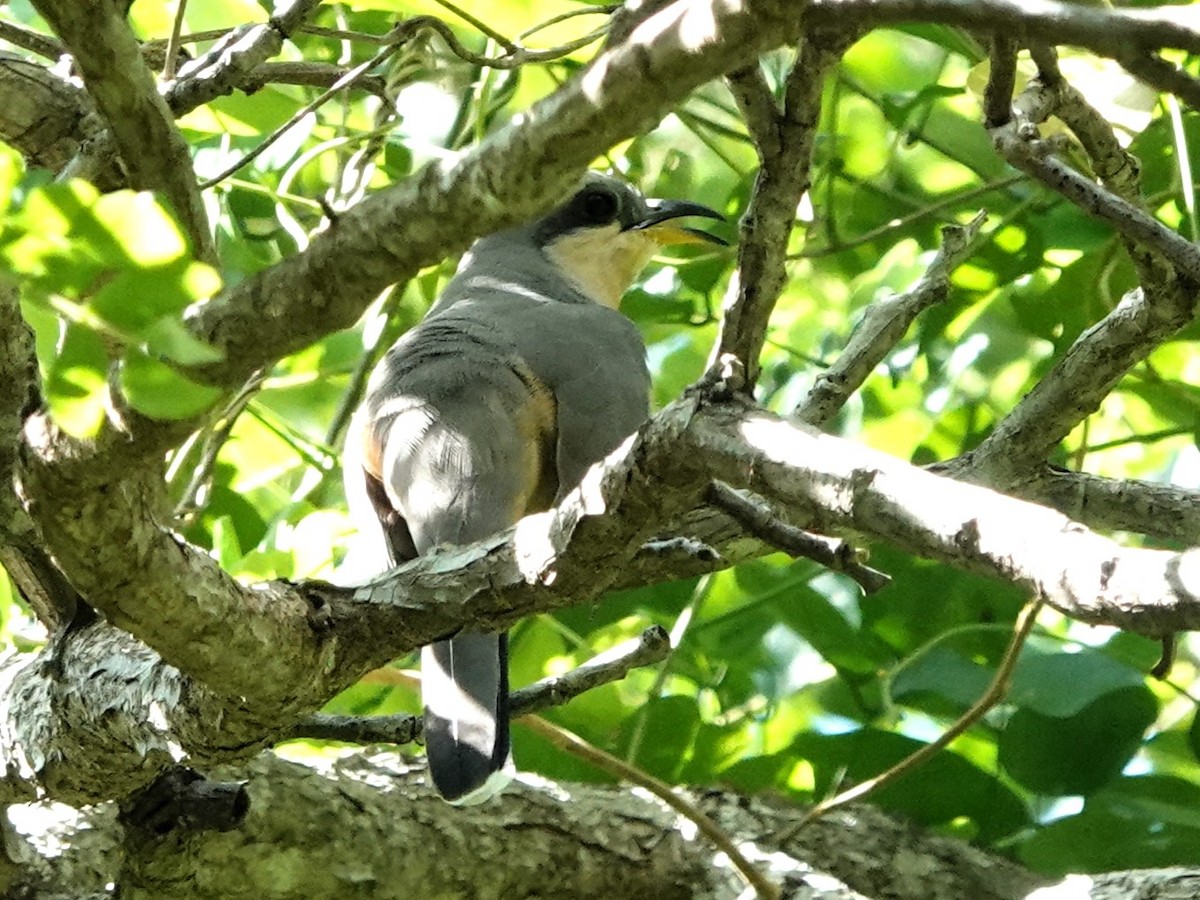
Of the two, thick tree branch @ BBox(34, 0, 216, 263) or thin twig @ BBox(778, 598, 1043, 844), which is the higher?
thick tree branch @ BBox(34, 0, 216, 263)

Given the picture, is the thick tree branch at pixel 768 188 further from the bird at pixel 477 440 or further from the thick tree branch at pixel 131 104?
the bird at pixel 477 440

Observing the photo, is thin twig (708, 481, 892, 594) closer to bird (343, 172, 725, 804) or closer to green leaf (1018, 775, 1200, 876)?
bird (343, 172, 725, 804)

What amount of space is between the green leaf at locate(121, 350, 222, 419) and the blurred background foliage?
1.64 m

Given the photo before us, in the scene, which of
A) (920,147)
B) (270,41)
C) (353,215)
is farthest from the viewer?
(920,147)

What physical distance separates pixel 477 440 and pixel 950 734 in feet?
Result: 3.24

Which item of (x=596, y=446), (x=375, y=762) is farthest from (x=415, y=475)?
(x=375, y=762)

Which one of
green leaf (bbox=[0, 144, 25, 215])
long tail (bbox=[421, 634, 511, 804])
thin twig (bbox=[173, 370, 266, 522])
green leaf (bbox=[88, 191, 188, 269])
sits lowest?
long tail (bbox=[421, 634, 511, 804])

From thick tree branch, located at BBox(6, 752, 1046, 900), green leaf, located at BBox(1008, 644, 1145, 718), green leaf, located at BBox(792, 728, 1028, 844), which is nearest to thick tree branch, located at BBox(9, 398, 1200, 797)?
thick tree branch, located at BBox(6, 752, 1046, 900)

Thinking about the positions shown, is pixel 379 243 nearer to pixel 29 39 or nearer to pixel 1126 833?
pixel 29 39

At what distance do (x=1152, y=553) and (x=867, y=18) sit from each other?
450mm

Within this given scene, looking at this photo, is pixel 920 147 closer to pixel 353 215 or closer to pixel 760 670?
pixel 760 670

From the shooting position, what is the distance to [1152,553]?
1172 millimetres

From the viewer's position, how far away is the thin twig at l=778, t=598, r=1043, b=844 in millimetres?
2545

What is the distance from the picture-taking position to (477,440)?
111 inches
